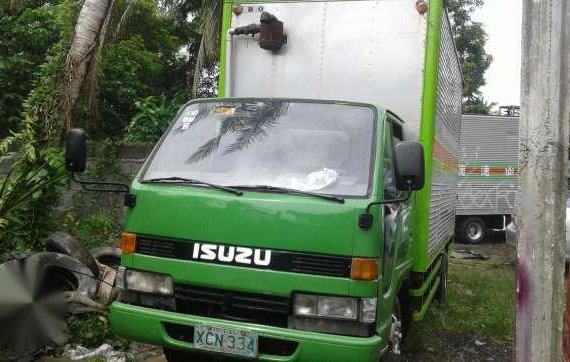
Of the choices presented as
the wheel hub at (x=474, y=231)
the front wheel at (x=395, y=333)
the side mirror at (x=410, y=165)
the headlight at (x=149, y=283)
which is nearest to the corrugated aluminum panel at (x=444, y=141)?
the front wheel at (x=395, y=333)

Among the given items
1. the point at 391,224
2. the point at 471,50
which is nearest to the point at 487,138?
the point at 391,224

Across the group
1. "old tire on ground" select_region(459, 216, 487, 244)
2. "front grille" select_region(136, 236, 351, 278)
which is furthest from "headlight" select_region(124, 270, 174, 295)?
"old tire on ground" select_region(459, 216, 487, 244)

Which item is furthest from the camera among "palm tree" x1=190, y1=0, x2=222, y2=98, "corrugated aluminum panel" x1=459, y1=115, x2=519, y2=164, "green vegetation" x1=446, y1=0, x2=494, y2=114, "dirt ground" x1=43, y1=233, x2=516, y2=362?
"green vegetation" x1=446, y1=0, x2=494, y2=114

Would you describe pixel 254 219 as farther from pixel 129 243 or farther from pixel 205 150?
pixel 129 243

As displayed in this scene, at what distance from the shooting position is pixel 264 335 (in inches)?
138

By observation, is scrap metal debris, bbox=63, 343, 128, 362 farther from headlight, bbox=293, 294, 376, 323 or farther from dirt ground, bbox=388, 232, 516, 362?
dirt ground, bbox=388, 232, 516, 362

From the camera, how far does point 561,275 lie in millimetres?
3078

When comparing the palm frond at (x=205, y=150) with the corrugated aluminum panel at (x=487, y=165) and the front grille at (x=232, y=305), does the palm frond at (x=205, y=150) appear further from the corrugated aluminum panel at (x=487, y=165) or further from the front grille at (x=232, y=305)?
the corrugated aluminum panel at (x=487, y=165)

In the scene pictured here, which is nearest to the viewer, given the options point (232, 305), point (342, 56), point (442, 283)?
point (232, 305)

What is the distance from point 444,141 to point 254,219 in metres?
3.44

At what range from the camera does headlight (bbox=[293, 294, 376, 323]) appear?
3.52m

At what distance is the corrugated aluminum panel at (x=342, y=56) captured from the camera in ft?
16.1

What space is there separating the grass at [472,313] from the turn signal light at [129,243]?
3132 millimetres

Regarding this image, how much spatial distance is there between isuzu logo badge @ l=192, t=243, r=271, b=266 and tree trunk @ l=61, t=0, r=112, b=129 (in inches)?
154
